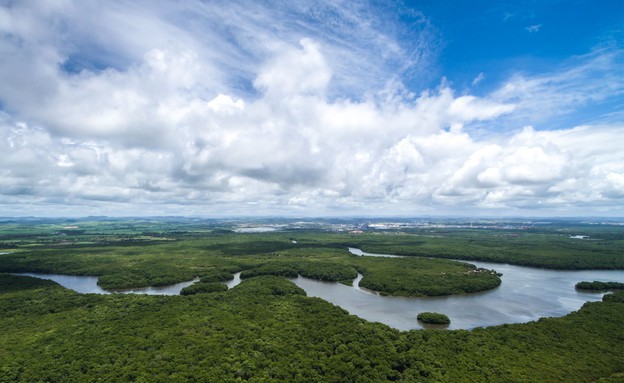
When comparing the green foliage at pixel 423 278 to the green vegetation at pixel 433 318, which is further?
the green foliage at pixel 423 278

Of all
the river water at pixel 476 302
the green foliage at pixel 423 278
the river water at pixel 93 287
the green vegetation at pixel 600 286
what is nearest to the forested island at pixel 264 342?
the green foliage at pixel 423 278

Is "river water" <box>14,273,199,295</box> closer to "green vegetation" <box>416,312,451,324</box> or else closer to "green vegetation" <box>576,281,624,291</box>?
"green vegetation" <box>416,312,451,324</box>

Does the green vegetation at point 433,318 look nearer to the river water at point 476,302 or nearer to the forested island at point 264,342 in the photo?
the river water at point 476,302

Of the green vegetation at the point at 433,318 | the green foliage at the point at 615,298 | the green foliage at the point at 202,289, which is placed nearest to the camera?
the green vegetation at the point at 433,318

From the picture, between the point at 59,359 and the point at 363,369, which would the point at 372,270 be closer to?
the point at 363,369

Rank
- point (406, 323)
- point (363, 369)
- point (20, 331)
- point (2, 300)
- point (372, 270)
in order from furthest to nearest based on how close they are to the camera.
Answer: point (372, 270) < point (2, 300) < point (406, 323) < point (20, 331) < point (363, 369)

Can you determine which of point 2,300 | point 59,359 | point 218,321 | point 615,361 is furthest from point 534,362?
point 2,300

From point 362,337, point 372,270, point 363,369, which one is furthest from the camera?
point 372,270

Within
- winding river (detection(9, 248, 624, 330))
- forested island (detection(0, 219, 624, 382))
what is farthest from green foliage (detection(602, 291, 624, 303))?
winding river (detection(9, 248, 624, 330))
